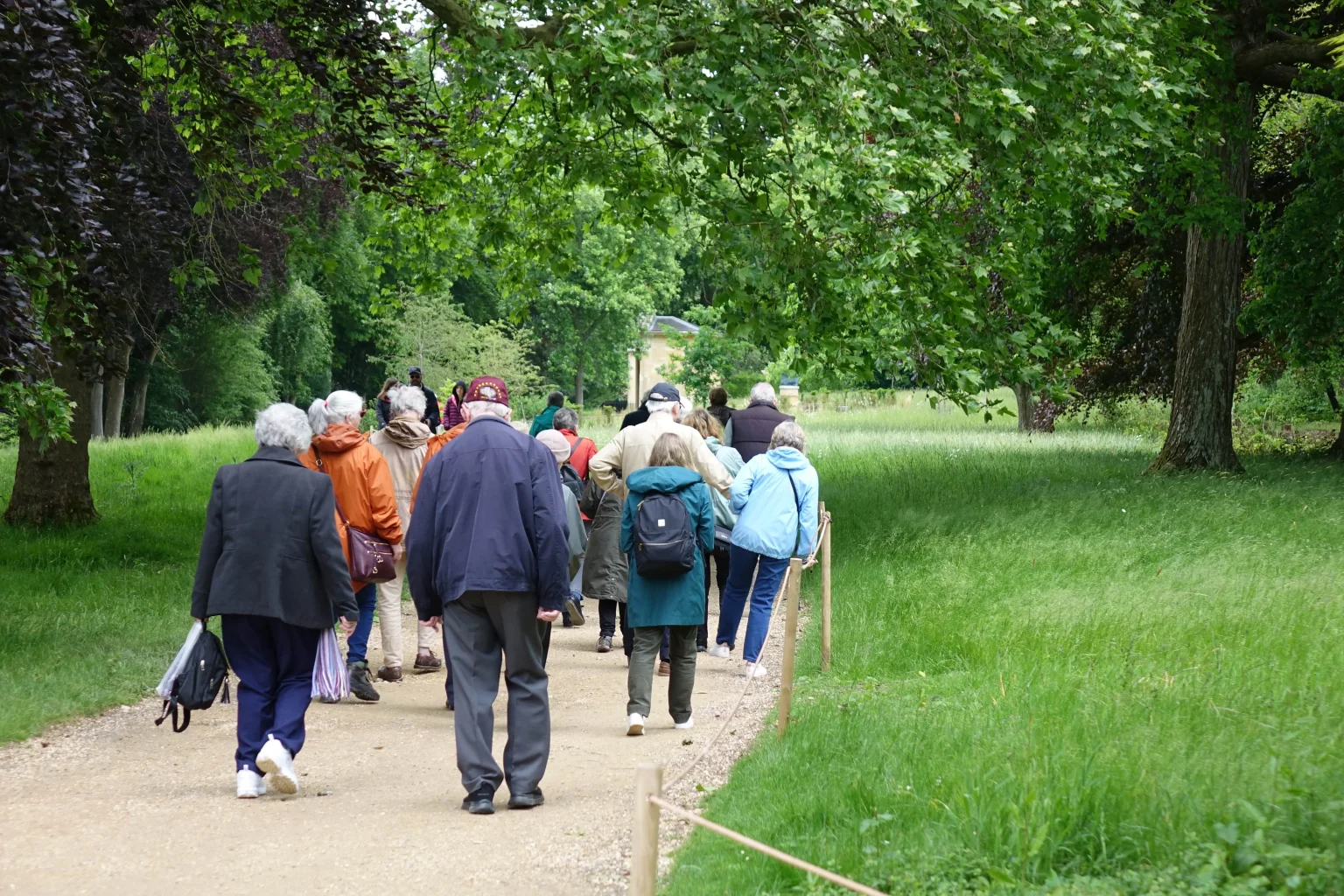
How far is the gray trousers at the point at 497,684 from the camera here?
22.4ft

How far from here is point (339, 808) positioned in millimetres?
6879

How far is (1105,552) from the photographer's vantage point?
1253cm

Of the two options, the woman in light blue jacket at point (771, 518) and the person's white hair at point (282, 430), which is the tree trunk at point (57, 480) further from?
the person's white hair at point (282, 430)

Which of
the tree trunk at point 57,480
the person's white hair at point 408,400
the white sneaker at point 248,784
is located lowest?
the white sneaker at point 248,784

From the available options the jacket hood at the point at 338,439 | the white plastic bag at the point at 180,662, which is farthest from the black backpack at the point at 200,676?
the jacket hood at the point at 338,439

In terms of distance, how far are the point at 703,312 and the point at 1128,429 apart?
57.4ft

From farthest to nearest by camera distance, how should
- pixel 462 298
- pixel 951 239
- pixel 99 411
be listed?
pixel 462 298 < pixel 99 411 < pixel 951 239

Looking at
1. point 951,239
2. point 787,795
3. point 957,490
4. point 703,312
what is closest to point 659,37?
point 951,239

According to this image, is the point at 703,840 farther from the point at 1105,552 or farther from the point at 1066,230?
the point at 1066,230

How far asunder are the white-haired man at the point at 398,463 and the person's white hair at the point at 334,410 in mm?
744

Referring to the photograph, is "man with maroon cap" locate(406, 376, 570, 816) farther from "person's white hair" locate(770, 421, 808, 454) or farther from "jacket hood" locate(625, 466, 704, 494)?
"person's white hair" locate(770, 421, 808, 454)

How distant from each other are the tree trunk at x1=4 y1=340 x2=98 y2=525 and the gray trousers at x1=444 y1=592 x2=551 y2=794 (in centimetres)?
1057

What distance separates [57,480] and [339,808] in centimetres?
1079

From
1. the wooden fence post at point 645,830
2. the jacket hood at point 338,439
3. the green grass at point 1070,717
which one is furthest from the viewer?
the jacket hood at point 338,439
